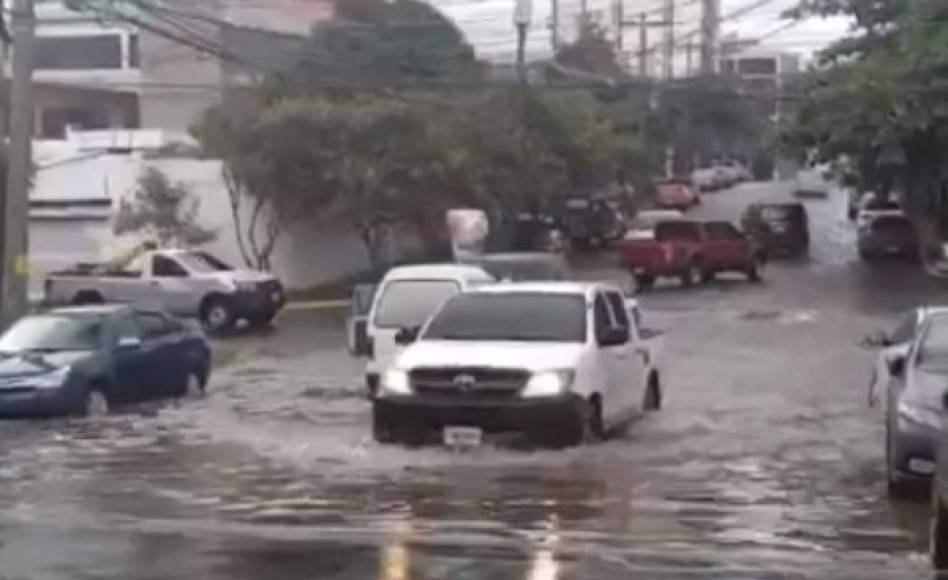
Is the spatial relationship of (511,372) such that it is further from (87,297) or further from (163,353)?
(87,297)

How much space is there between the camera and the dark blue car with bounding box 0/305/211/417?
87.2 ft

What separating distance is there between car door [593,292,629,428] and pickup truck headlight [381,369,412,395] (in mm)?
2088

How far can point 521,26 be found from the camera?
226 feet

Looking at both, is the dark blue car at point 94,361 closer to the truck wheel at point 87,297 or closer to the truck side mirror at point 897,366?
the truck side mirror at point 897,366

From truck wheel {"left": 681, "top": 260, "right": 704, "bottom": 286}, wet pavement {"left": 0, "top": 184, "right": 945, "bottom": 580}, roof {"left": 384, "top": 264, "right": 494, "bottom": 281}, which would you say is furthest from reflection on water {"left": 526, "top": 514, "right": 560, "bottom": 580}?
truck wheel {"left": 681, "top": 260, "right": 704, "bottom": 286}

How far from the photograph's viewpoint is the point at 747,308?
5081 cm

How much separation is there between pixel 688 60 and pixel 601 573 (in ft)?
390

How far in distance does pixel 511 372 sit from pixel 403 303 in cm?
821

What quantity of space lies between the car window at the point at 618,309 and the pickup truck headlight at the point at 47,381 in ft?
22.3

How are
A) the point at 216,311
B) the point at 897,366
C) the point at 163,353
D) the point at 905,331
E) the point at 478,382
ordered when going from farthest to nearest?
the point at 216,311 < the point at 163,353 < the point at 905,331 < the point at 478,382 < the point at 897,366

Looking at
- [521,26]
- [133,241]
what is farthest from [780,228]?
[133,241]

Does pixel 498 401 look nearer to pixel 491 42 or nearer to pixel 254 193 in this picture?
pixel 254 193

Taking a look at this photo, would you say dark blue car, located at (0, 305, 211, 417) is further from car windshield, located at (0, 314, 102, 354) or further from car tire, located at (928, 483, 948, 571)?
car tire, located at (928, 483, 948, 571)

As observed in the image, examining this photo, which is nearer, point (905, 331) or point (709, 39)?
point (905, 331)
